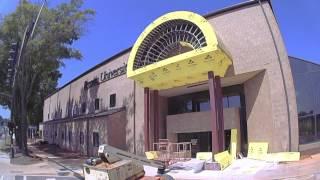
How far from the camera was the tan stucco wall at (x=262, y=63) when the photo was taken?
24.4 metres

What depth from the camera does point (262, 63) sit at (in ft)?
83.0

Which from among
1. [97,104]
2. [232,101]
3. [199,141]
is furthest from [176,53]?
[97,104]

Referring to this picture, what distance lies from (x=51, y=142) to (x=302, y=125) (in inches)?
1814

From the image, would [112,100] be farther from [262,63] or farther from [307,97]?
[307,97]

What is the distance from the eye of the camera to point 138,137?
3391 centimetres

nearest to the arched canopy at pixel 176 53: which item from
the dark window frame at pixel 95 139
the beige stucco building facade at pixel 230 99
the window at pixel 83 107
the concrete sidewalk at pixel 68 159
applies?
the beige stucco building facade at pixel 230 99

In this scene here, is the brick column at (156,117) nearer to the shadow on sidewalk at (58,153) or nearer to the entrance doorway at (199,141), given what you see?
the entrance doorway at (199,141)

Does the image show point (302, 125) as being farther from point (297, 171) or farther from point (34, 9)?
point (34, 9)

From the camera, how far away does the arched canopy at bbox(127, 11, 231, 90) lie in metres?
24.7

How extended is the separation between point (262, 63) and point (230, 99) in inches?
202

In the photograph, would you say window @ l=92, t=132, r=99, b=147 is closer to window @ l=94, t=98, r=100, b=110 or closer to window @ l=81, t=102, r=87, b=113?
window @ l=94, t=98, r=100, b=110

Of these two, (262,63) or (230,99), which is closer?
(262,63)

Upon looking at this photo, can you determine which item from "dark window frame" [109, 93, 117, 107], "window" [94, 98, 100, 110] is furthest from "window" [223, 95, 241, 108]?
"window" [94, 98, 100, 110]

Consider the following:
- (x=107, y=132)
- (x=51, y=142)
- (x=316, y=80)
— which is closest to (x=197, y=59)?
(x=316, y=80)
